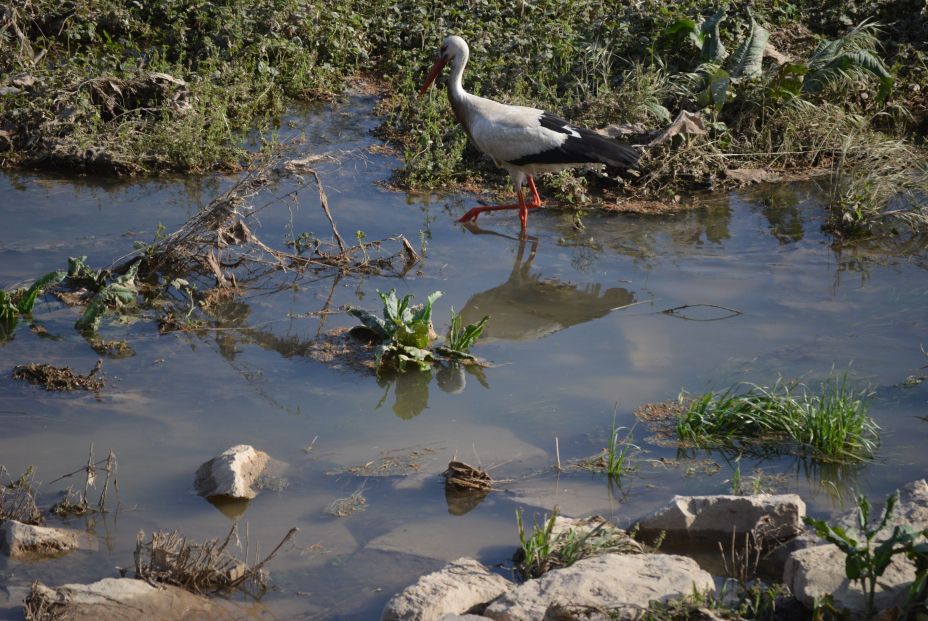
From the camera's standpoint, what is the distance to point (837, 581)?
3.63m

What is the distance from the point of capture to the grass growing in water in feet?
16.5

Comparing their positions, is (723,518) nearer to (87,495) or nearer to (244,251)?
(87,495)

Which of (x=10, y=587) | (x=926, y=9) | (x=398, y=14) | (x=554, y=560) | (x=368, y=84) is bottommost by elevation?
(x=10, y=587)

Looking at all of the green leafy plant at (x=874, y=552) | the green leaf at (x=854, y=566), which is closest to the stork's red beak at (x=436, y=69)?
the green leafy plant at (x=874, y=552)

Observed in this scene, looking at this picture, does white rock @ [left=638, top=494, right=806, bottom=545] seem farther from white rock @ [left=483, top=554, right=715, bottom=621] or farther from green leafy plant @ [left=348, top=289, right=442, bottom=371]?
green leafy plant @ [left=348, top=289, right=442, bottom=371]

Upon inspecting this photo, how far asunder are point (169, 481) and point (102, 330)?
1874 millimetres

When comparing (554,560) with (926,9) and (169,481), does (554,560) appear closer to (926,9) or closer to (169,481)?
(169,481)

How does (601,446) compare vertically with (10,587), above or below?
above

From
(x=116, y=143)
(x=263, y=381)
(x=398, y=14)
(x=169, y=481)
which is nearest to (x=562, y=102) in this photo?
(x=398, y=14)

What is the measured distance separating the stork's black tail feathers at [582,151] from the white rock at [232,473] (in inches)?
159

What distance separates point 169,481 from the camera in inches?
192

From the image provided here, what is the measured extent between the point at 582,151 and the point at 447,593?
193 inches

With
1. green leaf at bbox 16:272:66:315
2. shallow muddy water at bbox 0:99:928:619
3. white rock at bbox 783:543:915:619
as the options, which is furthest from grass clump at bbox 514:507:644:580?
green leaf at bbox 16:272:66:315

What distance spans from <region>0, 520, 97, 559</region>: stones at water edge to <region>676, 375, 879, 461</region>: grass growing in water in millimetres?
2911
